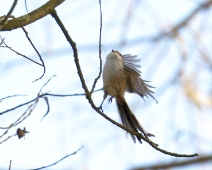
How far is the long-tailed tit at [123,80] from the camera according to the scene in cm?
164

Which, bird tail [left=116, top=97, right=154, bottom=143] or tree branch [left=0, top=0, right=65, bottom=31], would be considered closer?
tree branch [left=0, top=0, right=65, bottom=31]

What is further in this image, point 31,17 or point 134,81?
point 134,81

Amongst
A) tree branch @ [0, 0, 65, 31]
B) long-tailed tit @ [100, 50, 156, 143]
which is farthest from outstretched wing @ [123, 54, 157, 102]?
tree branch @ [0, 0, 65, 31]

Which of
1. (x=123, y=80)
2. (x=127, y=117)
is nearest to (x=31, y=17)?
(x=123, y=80)

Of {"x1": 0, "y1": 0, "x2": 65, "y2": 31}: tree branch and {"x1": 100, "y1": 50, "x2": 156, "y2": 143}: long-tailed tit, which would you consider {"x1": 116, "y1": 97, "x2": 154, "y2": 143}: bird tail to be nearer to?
{"x1": 100, "y1": 50, "x2": 156, "y2": 143}: long-tailed tit

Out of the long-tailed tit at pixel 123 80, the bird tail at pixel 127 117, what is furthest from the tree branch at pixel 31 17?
the bird tail at pixel 127 117

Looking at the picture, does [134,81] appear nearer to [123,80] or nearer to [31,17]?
[123,80]

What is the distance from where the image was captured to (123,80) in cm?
165

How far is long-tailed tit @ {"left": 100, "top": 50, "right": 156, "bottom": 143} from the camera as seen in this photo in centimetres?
164

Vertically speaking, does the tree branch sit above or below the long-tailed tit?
above

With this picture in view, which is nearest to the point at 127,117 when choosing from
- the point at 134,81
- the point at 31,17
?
the point at 134,81

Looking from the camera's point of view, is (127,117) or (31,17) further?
(127,117)

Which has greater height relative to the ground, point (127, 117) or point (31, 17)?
point (31, 17)

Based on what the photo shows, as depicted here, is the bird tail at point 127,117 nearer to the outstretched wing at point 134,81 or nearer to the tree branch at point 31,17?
the outstretched wing at point 134,81
